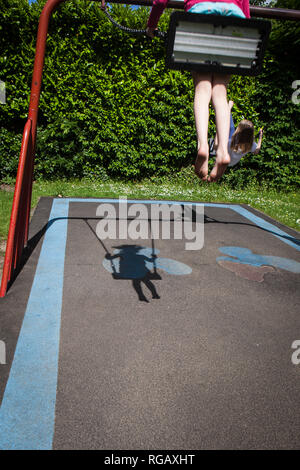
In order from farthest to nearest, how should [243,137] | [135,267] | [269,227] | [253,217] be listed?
1. [253,217]
2. [269,227]
3. [135,267]
4. [243,137]

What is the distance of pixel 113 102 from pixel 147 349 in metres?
7.17

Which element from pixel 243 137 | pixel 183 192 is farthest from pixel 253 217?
pixel 243 137

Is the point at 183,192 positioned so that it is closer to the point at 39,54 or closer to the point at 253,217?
the point at 253,217

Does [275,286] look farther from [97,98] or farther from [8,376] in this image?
[97,98]

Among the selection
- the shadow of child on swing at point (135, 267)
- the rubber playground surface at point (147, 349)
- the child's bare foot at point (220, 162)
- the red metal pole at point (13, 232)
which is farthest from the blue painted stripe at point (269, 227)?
the red metal pole at point (13, 232)

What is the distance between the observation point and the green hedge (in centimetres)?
734

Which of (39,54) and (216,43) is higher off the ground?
(39,54)

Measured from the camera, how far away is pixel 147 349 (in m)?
2.24

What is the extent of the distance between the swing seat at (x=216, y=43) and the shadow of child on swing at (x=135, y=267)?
6.57 ft

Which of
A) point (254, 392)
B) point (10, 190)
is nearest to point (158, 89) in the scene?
point (10, 190)

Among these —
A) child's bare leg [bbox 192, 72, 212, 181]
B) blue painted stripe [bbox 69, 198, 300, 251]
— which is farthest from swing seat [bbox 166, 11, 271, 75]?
blue painted stripe [bbox 69, 198, 300, 251]

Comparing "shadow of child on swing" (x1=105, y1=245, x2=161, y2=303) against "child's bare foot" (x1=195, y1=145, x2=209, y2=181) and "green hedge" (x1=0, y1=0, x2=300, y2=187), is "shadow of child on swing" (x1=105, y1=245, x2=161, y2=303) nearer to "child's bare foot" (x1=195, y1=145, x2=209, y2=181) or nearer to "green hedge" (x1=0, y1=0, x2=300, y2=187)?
"child's bare foot" (x1=195, y1=145, x2=209, y2=181)

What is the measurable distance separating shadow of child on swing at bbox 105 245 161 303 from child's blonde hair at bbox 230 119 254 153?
1582 mm
